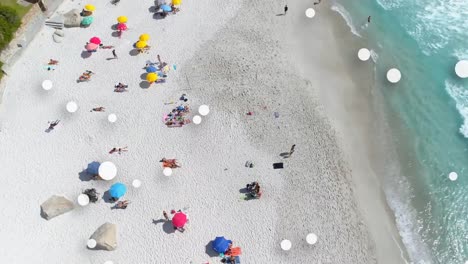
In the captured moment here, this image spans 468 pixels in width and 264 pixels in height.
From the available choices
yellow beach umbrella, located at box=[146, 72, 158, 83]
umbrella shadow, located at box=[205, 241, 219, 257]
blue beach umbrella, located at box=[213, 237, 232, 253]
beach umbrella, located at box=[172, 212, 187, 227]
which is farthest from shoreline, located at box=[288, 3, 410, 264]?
yellow beach umbrella, located at box=[146, 72, 158, 83]

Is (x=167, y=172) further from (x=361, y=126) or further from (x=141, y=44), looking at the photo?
(x=361, y=126)

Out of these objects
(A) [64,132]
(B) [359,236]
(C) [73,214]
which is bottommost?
(B) [359,236]

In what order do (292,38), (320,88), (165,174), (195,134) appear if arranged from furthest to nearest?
1. (292,38)
2. (320,88)
3. (195,134)
4. (165,174)

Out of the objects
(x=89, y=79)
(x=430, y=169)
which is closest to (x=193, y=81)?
(x=89, y=79)

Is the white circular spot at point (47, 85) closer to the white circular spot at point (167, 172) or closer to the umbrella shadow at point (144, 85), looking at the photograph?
the umbrella shadow at point (144, 85)

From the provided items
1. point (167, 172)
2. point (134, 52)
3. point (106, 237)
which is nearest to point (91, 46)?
point (134, 52)

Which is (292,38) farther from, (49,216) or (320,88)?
(49,216)
